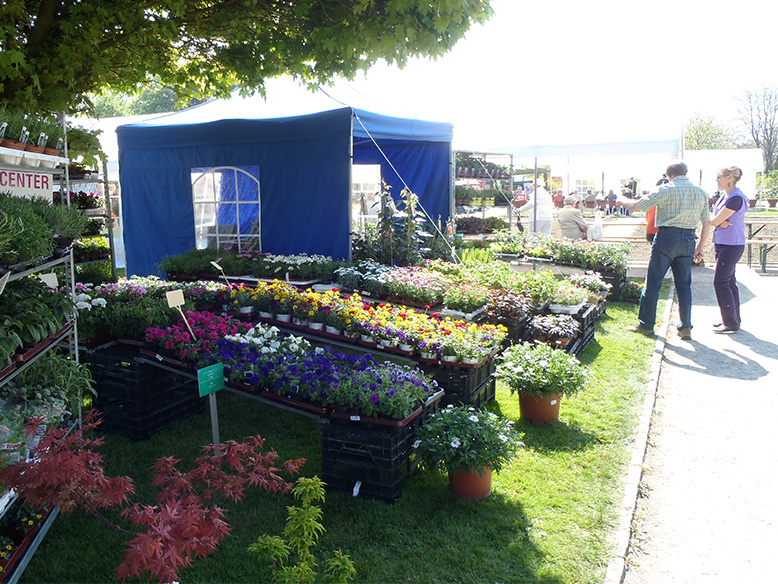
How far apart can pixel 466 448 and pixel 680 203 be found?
16.7ft

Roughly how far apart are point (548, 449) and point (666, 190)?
4228 millimetres

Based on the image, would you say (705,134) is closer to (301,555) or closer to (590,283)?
(590,283)

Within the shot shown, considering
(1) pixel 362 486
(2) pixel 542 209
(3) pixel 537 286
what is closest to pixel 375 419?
(1) pixel 362 486

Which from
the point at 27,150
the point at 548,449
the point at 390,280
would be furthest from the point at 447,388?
the point at 27,150

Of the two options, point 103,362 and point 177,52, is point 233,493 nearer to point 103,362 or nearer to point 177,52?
point 103,362

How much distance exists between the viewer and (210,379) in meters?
4.02

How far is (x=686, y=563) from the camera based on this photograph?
328 centimetres

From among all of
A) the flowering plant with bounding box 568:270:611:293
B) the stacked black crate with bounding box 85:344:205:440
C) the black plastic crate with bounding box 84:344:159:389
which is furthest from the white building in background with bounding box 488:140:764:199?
the black plastic crate with bounding box 84:344:159:389

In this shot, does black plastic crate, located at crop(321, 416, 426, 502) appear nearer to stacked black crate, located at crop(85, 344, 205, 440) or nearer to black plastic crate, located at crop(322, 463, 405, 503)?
black plastic crate, located at crop(322, 463, 405, 503)

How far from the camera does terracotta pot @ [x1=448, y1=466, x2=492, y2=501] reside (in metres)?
3.85

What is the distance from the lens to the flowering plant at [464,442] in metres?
3.72

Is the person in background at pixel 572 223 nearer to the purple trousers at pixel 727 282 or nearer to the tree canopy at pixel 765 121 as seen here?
the purple trousers at pixel 727 282

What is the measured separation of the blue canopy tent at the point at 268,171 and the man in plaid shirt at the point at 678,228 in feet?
11.6

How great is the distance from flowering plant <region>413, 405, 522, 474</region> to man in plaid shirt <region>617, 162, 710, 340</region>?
15.0 feet
